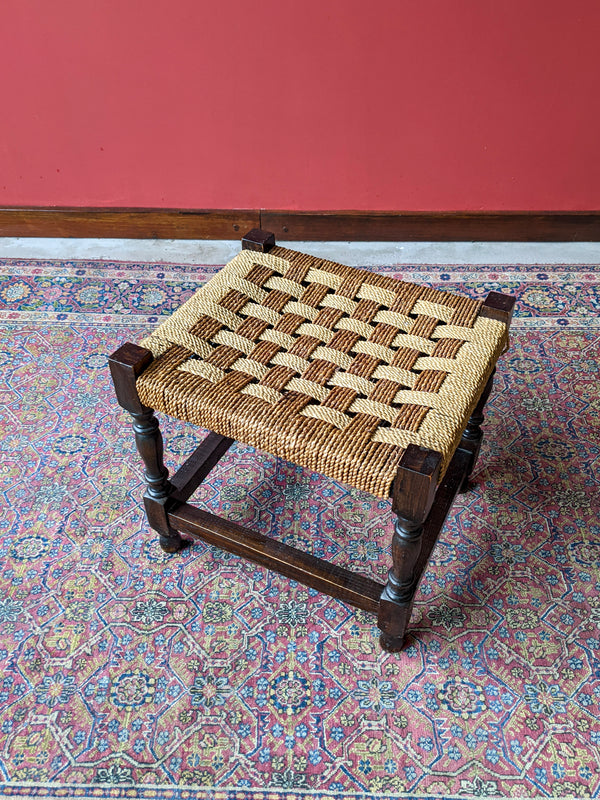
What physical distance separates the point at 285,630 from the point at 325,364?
51 cm

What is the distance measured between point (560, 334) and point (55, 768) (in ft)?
5.32

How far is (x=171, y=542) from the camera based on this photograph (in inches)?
55.8

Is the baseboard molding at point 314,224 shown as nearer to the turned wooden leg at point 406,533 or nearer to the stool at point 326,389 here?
the stool at point 326,389

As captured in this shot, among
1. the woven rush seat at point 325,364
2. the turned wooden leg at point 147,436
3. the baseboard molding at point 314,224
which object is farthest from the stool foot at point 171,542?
the baseboard molding at point 314,224

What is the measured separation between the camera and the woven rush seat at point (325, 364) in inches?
42.3

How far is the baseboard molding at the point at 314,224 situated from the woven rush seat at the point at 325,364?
3.02ft

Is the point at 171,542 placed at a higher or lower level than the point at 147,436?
lower

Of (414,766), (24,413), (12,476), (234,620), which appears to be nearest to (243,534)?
(234,620)

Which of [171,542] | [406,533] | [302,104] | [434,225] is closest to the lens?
[406,533]

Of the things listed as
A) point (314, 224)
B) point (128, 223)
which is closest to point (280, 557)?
point (314, 224)

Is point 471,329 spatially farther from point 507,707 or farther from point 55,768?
point 55,768

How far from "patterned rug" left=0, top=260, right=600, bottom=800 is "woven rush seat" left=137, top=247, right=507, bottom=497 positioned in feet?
1.33

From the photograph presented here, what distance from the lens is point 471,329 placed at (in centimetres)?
127

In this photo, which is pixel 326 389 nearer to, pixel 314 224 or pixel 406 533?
pixel 406 533
